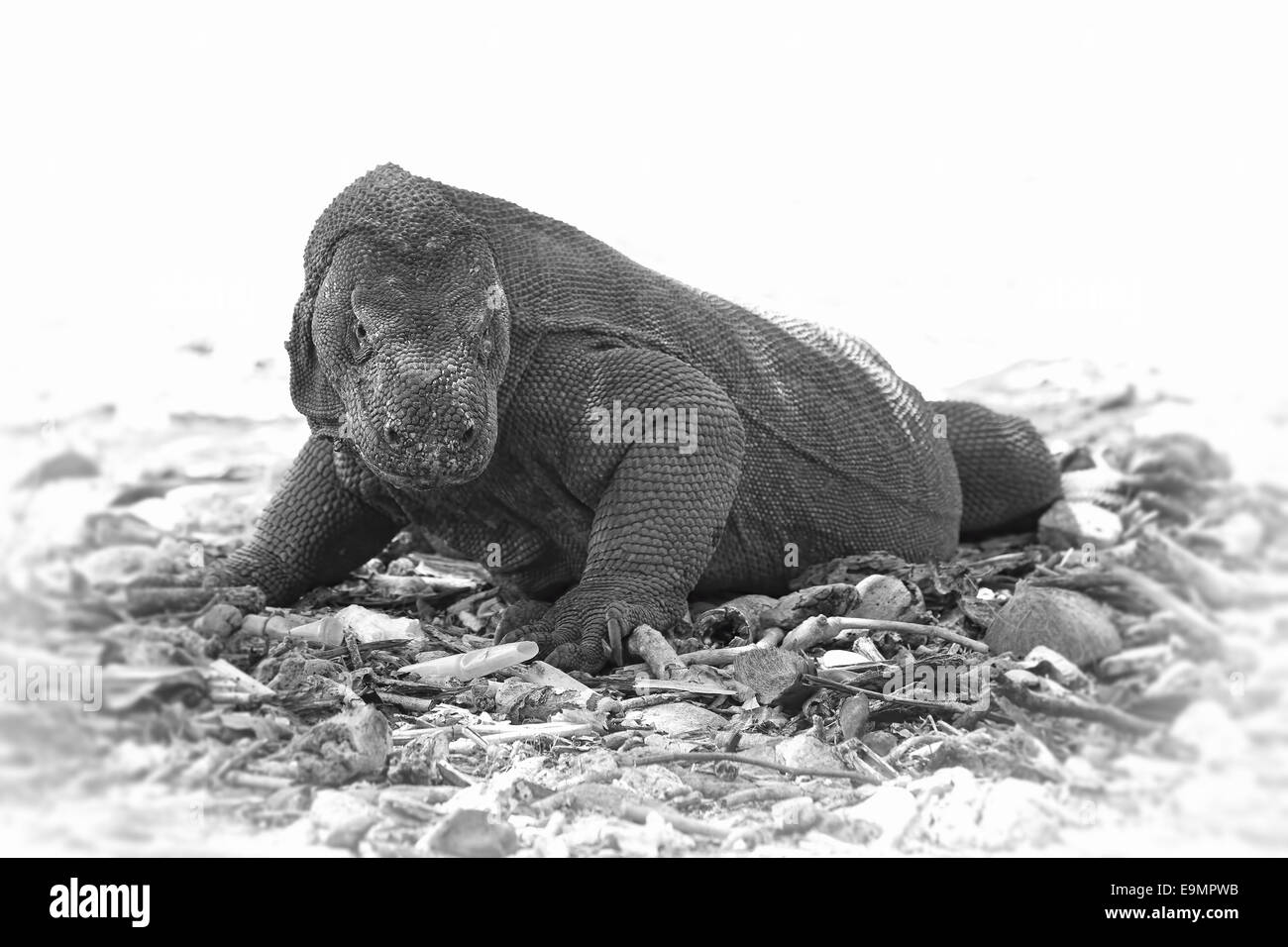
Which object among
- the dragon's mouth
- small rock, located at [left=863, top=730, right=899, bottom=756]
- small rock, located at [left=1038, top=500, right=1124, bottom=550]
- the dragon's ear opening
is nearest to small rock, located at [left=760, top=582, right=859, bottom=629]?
small rock, located at [left=863, top=730, right=899, bottom=756]

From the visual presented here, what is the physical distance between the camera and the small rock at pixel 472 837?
3.97 metres

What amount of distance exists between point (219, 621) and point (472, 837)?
88.3 inches

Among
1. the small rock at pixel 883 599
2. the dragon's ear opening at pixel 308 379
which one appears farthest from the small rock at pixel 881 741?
the dragon's ear opening at pixel 308 379

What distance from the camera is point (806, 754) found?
→ 5238 mm

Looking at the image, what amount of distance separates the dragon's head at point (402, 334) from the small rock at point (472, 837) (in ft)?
7.01

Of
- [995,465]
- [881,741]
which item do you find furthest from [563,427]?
[995,465]

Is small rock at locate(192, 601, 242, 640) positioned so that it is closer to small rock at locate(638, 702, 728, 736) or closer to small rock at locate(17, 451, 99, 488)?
small rock at locate(17, 451, 99, 488)

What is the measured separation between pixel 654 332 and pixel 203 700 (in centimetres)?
407

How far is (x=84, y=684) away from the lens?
10.6 ft

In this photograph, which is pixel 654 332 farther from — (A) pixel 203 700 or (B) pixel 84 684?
(B) pixel 84 684

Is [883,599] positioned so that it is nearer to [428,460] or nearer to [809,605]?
[809,605]

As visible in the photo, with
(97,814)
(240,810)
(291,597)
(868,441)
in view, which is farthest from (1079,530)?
(97,814)

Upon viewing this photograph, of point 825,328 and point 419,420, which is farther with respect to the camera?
point 825,328

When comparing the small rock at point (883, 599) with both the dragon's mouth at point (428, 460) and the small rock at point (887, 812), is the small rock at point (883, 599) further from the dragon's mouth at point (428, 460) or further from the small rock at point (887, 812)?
the small rock at point (887, 812)
